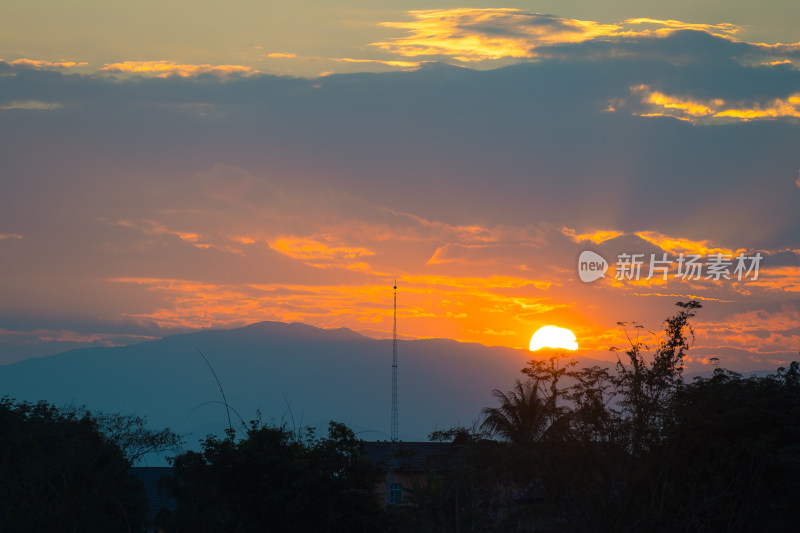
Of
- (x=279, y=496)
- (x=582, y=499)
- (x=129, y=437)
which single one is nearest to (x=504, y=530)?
(x=582, y=499)

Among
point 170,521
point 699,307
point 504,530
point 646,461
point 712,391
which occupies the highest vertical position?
point 699,307

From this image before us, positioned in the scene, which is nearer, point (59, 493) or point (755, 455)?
point (755, 455)

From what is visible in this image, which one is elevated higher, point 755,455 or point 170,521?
point 755,455

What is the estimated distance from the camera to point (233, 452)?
1102 inches

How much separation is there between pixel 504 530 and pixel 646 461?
3.93 m

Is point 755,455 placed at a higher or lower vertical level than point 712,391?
lower

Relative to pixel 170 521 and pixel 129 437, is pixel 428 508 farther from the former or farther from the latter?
pixel 129 437

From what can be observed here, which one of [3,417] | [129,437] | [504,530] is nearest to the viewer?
[504,530]

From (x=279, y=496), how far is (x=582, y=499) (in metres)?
10.5

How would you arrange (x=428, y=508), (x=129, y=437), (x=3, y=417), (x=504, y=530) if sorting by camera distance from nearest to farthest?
(x=504, y=530) → (x=428, y=508) → (x=3, y=417) → (x=129, y=437)

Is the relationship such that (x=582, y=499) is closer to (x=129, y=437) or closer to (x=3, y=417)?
(x=3, y=417)

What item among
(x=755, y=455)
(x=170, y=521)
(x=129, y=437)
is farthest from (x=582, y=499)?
(x=129, y=437)

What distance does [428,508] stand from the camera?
2328 cm

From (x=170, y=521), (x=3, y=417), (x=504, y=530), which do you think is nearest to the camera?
(x=504, y=530)
